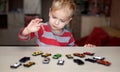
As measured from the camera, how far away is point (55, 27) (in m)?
1.23

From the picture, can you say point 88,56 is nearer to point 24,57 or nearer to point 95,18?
point 24,57

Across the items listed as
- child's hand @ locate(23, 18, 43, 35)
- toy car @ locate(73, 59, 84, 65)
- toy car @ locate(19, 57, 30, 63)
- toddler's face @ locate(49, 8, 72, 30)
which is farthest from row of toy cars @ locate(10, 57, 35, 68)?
toddler's face @ locate(49, 8, 72, 30)

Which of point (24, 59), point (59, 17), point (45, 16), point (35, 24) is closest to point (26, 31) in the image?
point (35, 24)

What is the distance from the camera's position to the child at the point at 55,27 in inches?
43.1

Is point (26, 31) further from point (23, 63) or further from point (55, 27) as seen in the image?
point (23, 63)

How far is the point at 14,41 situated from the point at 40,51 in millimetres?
3481

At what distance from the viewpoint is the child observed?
109 centimetres

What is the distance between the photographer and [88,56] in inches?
31.1

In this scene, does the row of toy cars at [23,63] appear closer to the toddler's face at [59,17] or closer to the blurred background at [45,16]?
the toddler's face at [59,17]

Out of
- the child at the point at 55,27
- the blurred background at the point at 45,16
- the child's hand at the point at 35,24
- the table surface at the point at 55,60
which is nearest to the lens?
the table surface at the point at 55,60

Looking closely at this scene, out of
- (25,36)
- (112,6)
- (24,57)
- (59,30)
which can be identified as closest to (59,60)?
(24,57)

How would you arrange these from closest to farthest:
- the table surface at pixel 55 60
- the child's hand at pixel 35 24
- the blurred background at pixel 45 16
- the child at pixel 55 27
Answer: the table surface at pixel 55 60 → the child's hand at pixel 35 24 → the child at pixel 55 27 → the blurred background at pixel 45 16

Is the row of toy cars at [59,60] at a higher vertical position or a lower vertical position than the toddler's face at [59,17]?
lower

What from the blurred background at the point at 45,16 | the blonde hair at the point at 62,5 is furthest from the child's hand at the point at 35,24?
the blurred background at the point at 45,16
